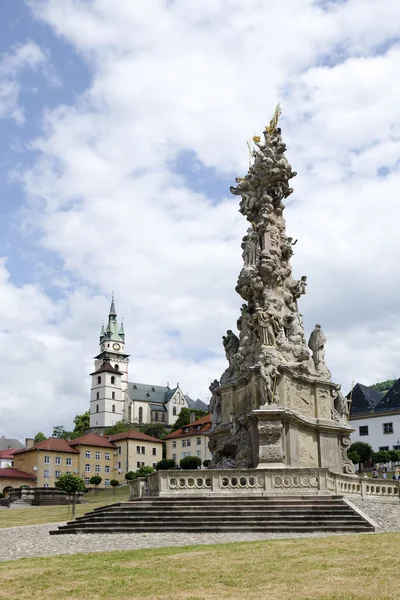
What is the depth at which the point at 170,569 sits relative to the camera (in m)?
14.4

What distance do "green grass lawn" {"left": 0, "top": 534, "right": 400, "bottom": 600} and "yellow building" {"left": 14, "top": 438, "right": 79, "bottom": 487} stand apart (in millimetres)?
76505

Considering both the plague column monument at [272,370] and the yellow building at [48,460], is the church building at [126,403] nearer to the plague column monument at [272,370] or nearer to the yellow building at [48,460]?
the yellow building at [48,460]

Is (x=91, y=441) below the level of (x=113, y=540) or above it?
above

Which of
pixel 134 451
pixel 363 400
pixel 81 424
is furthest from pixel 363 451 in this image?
pixel 81 424

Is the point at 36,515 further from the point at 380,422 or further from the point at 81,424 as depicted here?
the point at 81,424

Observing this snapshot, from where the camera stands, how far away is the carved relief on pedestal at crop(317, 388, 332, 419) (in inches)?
1262

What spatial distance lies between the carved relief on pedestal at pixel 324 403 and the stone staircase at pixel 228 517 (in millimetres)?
8380

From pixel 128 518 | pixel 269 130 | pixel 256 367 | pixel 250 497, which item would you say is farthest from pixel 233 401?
pixel 269 130

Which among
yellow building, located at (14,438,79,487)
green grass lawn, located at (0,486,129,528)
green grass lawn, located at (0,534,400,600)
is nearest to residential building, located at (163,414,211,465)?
yellow building, located at (14,438,79,487)

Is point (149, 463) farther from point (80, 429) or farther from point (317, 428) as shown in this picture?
point (317, 428)

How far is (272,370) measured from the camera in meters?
30.1

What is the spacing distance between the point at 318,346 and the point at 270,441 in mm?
5964

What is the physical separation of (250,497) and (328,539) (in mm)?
6235

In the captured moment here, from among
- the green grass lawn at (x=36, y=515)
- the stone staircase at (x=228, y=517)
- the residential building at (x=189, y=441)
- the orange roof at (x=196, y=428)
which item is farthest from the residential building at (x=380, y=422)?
the stone staircase at (x=228, y=517)
